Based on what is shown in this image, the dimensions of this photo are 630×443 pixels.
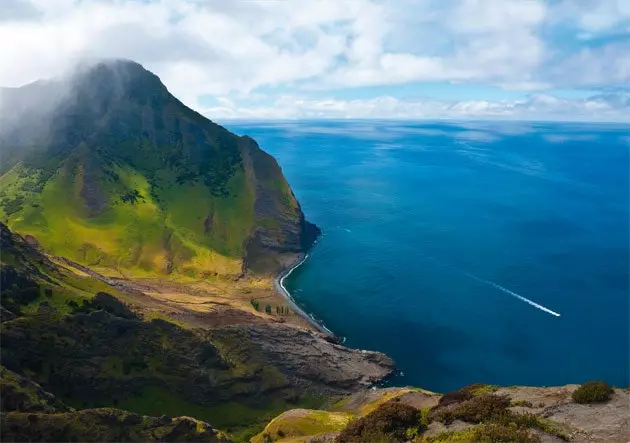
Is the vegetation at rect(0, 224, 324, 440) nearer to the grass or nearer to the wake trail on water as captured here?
the grass

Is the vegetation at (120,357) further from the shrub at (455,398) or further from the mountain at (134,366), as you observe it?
the shrub at (455,398)

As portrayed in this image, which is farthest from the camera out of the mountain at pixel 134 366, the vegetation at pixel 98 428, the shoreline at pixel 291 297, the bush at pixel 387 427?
the shoreline at pixel 291 297

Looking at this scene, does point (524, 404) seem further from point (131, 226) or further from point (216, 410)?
point (131, 226)

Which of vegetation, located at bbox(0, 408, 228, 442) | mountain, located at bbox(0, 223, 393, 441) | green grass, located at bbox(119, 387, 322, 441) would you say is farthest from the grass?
mountain, located at bbox(0, 223, 393, 441)

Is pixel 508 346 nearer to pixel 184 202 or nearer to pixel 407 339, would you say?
pixel 407 339

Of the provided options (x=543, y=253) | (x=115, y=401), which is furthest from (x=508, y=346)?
(x=115, y=401)

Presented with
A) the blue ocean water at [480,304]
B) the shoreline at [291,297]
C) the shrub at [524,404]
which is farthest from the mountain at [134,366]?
the shrub at [524,404]

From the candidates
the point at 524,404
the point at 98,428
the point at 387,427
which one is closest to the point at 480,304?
the point at 524,404
